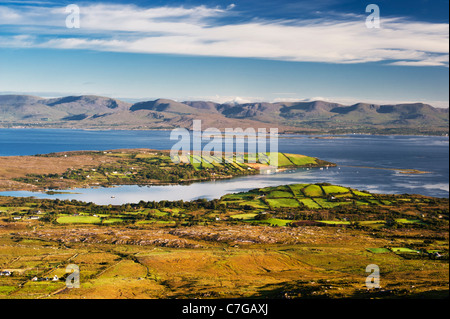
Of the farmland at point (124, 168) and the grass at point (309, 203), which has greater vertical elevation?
the farmland at point (124, 168)

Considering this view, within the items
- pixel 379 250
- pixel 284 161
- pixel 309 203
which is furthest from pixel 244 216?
pixel 284 161

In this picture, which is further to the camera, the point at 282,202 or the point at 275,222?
the point at 282,202

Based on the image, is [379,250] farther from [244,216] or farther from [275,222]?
[244,216]

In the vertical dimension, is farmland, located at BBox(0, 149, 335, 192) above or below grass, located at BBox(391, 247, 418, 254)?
above

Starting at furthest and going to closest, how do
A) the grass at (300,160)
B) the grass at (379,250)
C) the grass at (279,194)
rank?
the grass at (300,160) < the grass at (279,194) < the grass at (379,250)

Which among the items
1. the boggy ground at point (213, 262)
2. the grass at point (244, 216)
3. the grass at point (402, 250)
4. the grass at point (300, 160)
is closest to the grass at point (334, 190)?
the grass at point (244, 216)

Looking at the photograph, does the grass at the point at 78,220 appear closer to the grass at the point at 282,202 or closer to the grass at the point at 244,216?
the grass at the point at 244,216

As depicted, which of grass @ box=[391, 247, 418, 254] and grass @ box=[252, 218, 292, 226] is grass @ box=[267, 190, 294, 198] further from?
grass @ box=[391, 247, 418, 254]

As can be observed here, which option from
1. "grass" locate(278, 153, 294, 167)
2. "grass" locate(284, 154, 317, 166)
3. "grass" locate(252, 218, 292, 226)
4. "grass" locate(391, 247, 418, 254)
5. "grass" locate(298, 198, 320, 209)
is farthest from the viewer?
"grass" locate(284, 154, 317, 166)

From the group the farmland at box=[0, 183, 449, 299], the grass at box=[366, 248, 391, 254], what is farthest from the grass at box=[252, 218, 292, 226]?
the grass at box=[366, 248, 391, 254]
